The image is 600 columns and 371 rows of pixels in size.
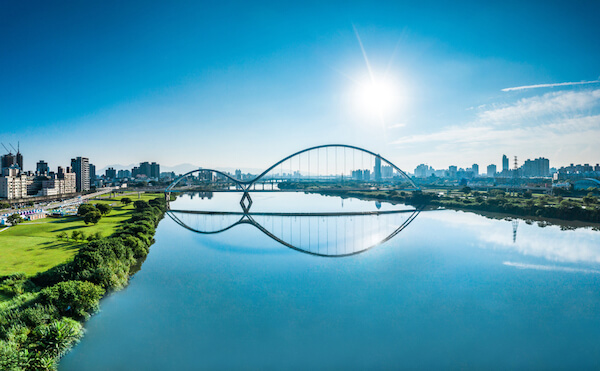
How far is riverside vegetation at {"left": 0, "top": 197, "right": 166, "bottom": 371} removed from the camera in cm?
730

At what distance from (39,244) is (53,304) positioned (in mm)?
10749

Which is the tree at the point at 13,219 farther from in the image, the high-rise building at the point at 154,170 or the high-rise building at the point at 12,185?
the high-rise building at the point at 154,170

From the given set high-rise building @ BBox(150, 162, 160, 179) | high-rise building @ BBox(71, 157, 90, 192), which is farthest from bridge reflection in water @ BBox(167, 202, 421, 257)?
high-rise building @ BBox(150, 162, 160, 179)

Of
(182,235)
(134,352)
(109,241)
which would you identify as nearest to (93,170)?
(182,235)

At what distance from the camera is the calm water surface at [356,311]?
7.89 m

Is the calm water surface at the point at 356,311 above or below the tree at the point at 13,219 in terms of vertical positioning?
below

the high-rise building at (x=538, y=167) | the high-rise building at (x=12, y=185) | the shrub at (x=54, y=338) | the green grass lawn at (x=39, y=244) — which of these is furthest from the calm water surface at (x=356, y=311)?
the high-rise building at (x=538, y=167)

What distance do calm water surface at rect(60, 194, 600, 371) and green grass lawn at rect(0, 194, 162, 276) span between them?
3.89 meters

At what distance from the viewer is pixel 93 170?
120m

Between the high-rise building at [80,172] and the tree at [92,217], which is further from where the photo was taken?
the high-rise building at [80,172]

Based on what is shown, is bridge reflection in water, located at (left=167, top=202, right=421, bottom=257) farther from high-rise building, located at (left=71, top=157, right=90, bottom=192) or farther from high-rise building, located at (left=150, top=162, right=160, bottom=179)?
high-rise building, located at (left=150, top=162, right=160, bottom=179)

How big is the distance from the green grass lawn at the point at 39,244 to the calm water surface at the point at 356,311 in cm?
389

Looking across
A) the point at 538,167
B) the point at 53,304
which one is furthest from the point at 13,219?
the point at 538,167

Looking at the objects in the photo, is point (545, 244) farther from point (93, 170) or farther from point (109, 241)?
point (93, 170)
